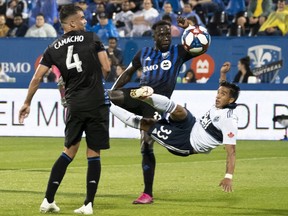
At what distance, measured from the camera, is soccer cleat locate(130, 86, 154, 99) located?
38.9 feet

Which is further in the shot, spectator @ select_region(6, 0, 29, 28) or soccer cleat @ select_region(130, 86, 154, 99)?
spectator @ select_region(6, 0, 29, 28)

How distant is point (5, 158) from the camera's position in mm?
19844

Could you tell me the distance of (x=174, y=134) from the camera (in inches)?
488

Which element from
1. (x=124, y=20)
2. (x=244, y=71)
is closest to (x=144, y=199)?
(x=244, y=71)

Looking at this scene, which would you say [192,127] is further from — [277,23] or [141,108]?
[277,23]

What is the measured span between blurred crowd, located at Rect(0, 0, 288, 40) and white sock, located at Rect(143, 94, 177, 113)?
14.5 metres

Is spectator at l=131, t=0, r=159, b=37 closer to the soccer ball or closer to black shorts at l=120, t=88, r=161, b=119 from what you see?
→ the soccer ball

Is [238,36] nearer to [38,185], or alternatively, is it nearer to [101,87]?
[38,185]

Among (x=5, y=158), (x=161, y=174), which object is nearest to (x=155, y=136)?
(x=161, y=174)

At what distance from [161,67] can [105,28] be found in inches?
596

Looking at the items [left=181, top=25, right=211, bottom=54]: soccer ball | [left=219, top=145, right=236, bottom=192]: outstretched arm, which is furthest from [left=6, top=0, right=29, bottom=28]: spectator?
[left=219, top=145, right=236, bottom=192]: outstretched arm

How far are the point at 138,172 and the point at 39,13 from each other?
42.3ft

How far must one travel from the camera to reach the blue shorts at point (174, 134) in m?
12.3

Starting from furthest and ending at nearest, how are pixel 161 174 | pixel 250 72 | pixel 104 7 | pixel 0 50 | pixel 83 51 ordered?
pixel 104 7, pixel 0 50, pixel 250 72, pixel 161 174, pixel 83 51
